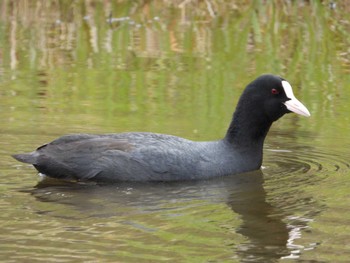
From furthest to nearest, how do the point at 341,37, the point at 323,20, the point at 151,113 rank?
the point at 323,20 < the point at 341,37 < the point at 151,113

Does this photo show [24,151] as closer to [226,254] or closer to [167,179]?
[167,179]

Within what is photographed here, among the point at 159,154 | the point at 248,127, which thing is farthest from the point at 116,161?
the point at 248,127

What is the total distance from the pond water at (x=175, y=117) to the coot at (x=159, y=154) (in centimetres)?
10

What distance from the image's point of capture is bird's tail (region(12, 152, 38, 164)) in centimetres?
720

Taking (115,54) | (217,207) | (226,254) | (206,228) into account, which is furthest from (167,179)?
(115,54)

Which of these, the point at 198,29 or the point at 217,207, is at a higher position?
the point at 198,29

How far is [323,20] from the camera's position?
1355cm

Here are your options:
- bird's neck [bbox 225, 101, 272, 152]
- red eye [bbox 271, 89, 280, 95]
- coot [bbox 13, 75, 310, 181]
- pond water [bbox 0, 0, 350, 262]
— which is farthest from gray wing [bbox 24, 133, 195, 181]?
red eye [bbox 271, 89, 280, 95]

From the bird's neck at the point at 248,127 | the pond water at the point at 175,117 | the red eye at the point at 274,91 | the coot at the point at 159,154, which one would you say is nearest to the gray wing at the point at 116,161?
the coot at the point at 159,154

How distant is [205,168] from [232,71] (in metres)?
3.69

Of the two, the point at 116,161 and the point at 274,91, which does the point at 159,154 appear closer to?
the point at 116,161

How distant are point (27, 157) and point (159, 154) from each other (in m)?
0.91

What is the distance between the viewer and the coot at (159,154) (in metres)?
7.19

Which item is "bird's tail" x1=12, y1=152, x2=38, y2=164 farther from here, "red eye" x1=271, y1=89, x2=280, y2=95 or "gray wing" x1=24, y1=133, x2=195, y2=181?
"red eye" x1=271, y1=89, x2=280, y2=95
